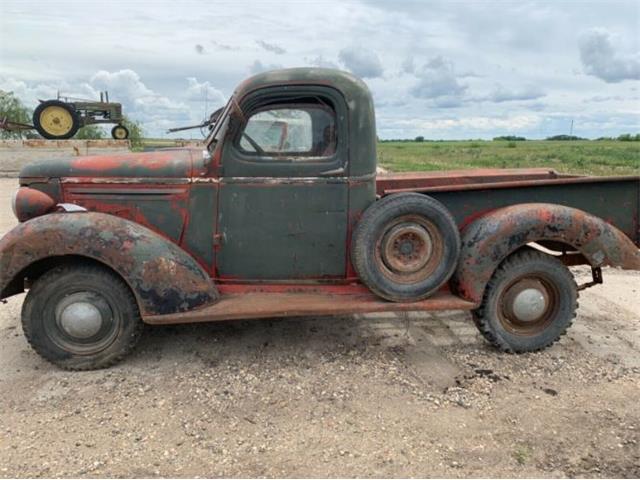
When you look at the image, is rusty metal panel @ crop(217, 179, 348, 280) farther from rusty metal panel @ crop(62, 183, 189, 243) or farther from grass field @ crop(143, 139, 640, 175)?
grass field @ crop(143, 139, 640, 175)

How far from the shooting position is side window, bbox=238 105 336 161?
12.6ft

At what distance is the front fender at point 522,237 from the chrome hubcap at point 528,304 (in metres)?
0.34

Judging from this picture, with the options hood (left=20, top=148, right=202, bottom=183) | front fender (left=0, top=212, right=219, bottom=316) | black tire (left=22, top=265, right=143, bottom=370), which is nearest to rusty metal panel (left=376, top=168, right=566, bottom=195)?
hood (left=20, top=148, right=202, bottom=183)

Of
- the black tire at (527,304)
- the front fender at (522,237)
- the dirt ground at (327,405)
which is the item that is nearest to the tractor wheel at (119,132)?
the dirt ground at (327,405)

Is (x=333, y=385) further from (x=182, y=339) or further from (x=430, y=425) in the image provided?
(x=182, y=339)

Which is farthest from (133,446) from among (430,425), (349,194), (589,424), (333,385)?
(589,424)

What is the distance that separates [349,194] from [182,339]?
1.80 m

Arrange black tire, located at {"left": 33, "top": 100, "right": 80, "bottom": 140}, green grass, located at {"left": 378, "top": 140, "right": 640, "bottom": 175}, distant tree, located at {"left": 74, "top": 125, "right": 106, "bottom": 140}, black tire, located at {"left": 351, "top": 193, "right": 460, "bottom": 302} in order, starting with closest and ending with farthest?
1. black tire, located at {"left": 351, "top": 193, "right": 460, "bottom": 302}
2. black tire, located at {"left": 33, "top": 100, "right": 80, "bottom": 140}
3. green grass, located at {"left": 378, "top": 140, "right": 640, "bottom": 175}
4. distant tree, located at {"left": 74, "top": 125, "right": 106, "bottom": 140}

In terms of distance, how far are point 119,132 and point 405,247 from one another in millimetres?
19732

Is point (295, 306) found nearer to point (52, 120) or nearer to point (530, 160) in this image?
point (52, 120)

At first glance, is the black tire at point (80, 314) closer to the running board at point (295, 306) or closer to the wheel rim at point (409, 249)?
the running board at point (295, 306)

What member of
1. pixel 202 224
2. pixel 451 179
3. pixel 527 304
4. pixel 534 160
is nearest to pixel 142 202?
pixel 202 224

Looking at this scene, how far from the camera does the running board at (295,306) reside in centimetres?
364

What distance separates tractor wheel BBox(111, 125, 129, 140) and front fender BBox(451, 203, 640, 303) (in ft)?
64.6
